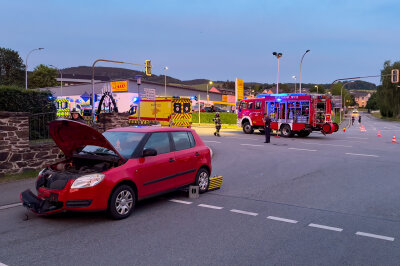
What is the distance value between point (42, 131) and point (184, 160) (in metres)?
6.59

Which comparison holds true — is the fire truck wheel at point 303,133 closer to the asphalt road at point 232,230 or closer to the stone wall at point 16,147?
the asphalt road at point 232,230

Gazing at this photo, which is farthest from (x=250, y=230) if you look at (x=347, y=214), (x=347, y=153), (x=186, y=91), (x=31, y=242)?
(x=186, y=91)

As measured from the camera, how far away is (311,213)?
6543 millimetres

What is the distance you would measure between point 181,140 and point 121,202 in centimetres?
216

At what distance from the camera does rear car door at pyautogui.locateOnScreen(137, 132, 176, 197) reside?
6402 millimetres

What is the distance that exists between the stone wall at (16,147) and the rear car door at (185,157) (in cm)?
492

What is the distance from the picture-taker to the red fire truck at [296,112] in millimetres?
25016

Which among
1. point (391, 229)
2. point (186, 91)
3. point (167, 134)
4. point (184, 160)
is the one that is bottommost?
point (391, 229)

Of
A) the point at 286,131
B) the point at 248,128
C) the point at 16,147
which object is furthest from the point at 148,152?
the point at 248,128

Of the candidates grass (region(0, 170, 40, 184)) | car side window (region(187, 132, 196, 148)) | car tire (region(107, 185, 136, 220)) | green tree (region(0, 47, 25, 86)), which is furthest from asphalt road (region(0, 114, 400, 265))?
green tree (region(0, 47, 25, 86))

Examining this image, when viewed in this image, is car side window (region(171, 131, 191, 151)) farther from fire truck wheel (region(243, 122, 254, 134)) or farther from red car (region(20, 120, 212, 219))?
fire truck wheel (region(243, 122, 254, 134))

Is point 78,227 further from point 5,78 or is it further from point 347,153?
point 5,78

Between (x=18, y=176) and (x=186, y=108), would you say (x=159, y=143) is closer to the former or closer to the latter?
(x=18, y=176)

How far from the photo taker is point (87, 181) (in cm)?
561
